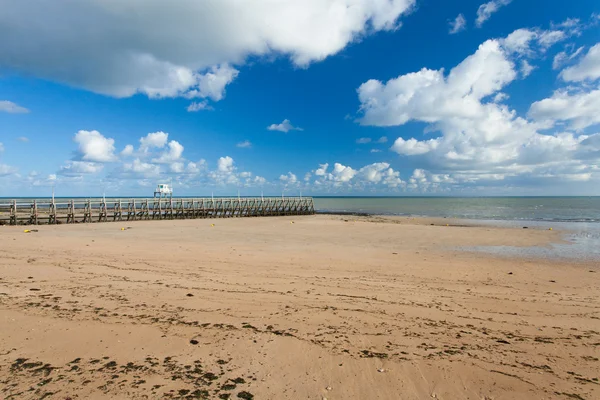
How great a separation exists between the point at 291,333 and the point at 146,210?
38.0 m

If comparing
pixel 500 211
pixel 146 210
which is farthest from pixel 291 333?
pixel 500 211

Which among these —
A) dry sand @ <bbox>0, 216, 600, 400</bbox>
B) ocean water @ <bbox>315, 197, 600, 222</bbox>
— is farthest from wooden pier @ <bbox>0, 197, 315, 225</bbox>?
dry sand @ <bbox>0, 216, 600, 400</bbox>

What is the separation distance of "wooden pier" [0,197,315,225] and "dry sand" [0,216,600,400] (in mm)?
26897

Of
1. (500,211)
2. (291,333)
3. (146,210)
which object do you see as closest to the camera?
(291,333)

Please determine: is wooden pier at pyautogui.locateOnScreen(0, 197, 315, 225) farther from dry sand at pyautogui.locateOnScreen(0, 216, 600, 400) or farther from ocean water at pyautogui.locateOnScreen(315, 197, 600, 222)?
dry sand at pyautogui.locateOnScreen(0, 216, 600, 400)

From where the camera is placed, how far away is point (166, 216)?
39812mm

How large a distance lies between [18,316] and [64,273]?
3.37 m

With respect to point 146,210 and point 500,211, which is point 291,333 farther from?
point 500,211

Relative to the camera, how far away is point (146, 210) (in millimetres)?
38219

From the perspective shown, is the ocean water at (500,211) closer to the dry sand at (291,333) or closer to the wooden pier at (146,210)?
the wooden pier at (146,210)

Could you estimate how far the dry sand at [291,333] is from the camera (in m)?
3.46

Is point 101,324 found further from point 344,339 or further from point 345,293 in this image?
point 345,293

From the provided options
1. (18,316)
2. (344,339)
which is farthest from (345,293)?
(18,316)

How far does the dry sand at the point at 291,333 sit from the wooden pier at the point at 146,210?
2690cm
